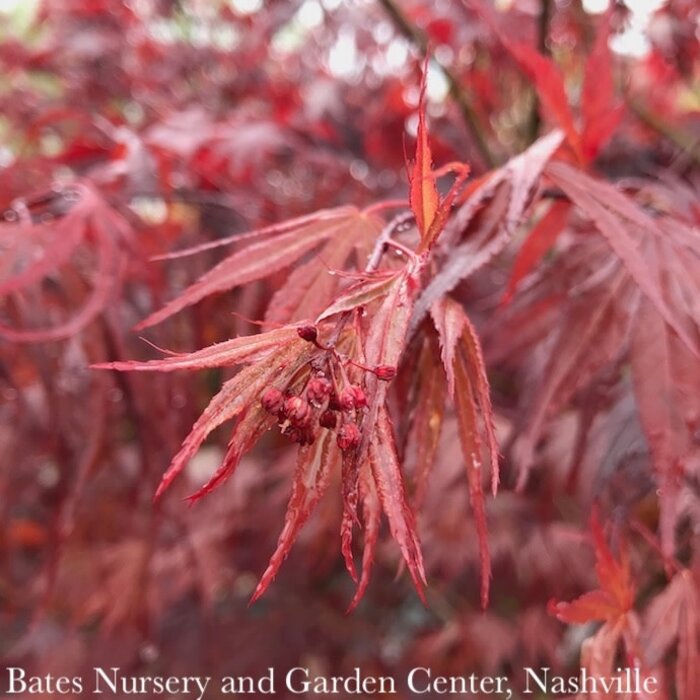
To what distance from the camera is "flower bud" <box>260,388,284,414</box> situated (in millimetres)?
357

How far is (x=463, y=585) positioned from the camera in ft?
3.99

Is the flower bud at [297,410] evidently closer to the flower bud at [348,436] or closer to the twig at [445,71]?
the flower bud at [348,436]

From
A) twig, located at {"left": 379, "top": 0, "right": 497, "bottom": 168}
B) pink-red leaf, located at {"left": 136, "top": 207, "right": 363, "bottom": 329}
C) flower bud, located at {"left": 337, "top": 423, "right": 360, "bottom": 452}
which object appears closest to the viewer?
flower bud, located at {"left": 337, "top": 423, "right": 360, "bottom": 452}

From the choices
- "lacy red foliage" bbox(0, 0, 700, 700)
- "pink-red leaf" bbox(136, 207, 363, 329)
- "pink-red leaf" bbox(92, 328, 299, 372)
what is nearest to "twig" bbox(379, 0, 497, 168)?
"lacy red foliage" bbox(0, 0, 700, 700)

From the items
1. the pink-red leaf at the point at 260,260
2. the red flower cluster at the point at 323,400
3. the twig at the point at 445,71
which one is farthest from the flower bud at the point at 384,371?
the twig at the point at 445,71

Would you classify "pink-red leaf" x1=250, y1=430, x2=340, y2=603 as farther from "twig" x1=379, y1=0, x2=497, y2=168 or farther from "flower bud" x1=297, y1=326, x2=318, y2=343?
"twig" x1=379, y1=0, x2=497, y2=168

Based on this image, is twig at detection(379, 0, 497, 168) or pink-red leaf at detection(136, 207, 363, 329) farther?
twig at detection(379, 0, 497, 168)

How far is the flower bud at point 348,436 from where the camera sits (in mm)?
347

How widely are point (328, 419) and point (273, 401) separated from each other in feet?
0.08

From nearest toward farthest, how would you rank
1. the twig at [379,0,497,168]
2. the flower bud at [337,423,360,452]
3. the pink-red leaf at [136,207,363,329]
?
the flower bud at [337,423,360,452], the pink-red leaf at [136,207,363,329], the twig at [379,0,497,168]

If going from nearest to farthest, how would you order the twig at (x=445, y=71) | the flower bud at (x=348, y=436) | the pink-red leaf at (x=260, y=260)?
the flower bud at (x=348, y=436), the pink-red leaf at (x=260, y=260), the twig at (x=445, y=71)

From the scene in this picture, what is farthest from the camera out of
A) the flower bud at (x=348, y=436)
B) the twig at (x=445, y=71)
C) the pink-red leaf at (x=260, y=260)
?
the twig at (x=445, y=71)

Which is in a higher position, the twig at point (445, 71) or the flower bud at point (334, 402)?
the twig at point (445, 71)

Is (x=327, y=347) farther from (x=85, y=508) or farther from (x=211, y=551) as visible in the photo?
(x=85, y=508)
